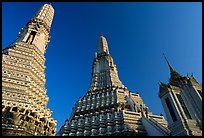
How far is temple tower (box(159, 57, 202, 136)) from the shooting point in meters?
24.2

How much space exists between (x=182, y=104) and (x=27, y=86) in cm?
2403

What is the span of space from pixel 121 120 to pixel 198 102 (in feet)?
42.4

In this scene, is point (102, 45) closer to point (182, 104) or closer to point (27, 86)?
point (27, 86)

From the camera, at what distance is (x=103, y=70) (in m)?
60.1

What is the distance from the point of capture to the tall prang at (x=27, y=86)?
29.2 meters

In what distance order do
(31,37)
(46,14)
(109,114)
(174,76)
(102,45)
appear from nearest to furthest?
(174,76), (109,114), (31,37), (46,14), (102,45)

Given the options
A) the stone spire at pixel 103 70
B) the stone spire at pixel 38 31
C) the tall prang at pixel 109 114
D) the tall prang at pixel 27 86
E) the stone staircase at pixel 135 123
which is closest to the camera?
the tall prang at pixel 27 86

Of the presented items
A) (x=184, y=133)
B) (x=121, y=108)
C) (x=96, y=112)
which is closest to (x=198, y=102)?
(x=184, y=133)

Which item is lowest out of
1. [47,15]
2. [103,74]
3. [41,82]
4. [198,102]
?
[198,102]

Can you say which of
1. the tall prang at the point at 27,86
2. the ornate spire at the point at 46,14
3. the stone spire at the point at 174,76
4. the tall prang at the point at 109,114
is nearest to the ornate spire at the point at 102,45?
the tall prang at the point at 109,114

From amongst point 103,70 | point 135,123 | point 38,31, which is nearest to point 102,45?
point 103,70

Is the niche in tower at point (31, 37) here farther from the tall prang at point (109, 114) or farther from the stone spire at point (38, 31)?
the tall prang at point (109, 114)

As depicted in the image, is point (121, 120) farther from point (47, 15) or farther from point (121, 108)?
point (47, 15)

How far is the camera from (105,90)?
4906 cm
